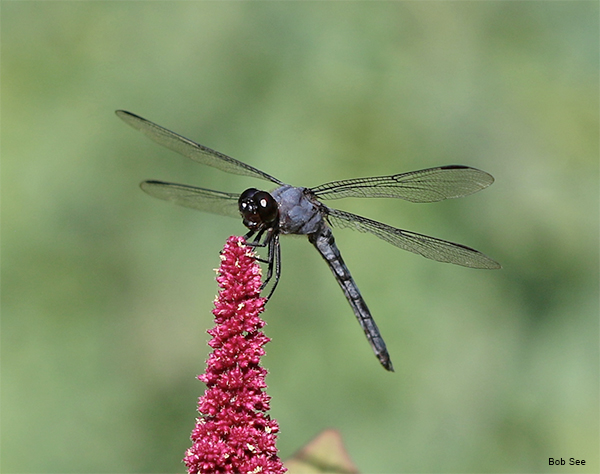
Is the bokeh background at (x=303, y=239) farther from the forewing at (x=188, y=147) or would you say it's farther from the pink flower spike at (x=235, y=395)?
the pink flower spike at (x=235, y=395)

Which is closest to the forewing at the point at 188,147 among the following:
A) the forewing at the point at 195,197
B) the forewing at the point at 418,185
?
the forewing at the point at 195,197

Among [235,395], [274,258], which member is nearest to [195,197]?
[274,258]

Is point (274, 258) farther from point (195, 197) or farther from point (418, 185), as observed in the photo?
point (418, 185)

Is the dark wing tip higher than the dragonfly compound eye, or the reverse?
the dragonfly compound eye

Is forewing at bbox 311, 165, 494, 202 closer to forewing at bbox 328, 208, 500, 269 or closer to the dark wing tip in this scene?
forewing at bbox 328, 208, 500, 269

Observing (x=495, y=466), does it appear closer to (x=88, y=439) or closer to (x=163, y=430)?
(x=163, y=430)

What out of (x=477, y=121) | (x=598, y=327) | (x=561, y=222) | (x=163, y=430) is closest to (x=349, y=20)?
(x=477, y=121)

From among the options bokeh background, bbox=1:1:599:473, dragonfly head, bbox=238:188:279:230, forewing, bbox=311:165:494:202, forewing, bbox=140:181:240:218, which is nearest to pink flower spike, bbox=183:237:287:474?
dragonfly head, bbox=238:188:279:230
